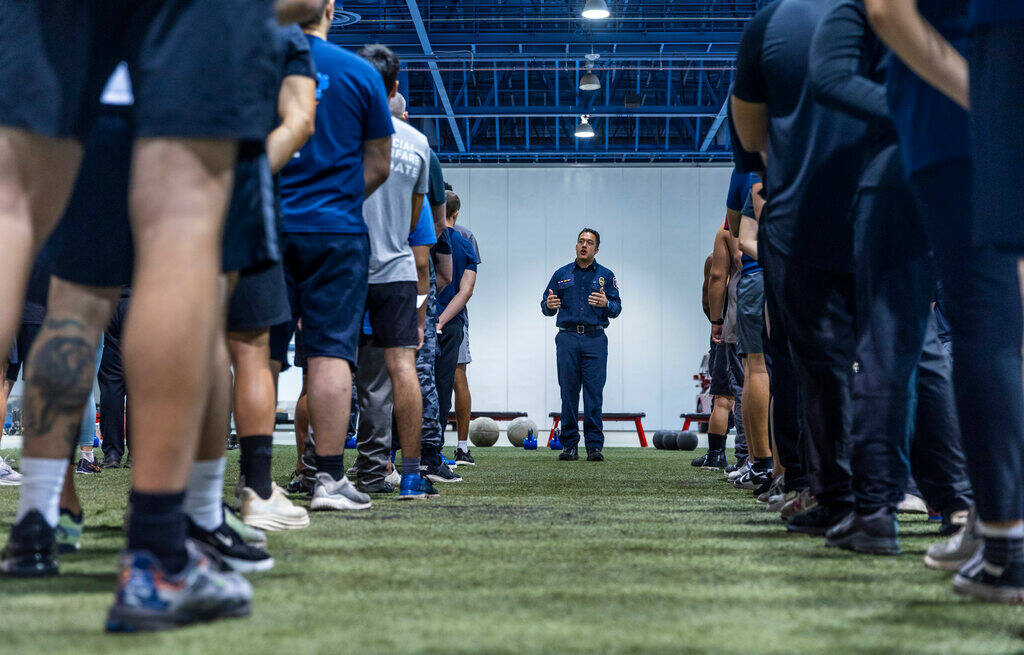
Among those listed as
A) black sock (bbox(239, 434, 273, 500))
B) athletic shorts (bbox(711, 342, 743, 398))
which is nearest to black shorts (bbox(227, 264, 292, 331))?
black sock (bbox(239, 434, 273, 500))

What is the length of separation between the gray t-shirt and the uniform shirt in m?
4.11

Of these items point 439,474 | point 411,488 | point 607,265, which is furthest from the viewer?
point 607,265

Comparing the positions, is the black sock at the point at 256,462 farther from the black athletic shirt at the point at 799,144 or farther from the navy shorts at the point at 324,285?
the black athletic shirt at the point at 799,144

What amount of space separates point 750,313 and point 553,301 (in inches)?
155

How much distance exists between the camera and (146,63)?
1296 millimetres

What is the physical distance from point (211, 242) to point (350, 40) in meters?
12.8

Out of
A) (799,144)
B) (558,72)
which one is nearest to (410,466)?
(799,144)

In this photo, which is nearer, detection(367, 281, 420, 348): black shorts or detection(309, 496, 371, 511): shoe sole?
detection(309, 496, 371, 511): shoe sole

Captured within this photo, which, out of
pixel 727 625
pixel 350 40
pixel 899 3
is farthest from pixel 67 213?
pixel 350 40

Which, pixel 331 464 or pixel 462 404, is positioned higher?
pixel 331 464

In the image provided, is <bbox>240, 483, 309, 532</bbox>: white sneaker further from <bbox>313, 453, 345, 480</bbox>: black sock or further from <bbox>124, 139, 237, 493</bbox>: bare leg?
<bbox>124, 139, 237, 493</bbox>: bare leg

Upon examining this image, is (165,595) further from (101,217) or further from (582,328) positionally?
(582,328)

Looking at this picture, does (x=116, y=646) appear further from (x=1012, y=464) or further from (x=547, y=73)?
(x=547, y=73)

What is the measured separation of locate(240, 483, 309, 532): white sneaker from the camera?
243 centimetres
